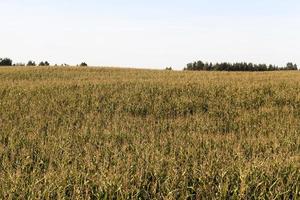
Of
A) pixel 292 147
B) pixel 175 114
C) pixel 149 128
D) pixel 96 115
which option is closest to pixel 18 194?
pixel 292 147

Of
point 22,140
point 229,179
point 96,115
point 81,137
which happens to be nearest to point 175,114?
point 96,115

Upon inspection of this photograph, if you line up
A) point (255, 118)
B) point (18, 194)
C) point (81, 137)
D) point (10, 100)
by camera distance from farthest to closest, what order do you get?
point (10, 100) → point (255, 118) → point (81, 137) → point (18, 194)

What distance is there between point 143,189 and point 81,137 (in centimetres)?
→ 486

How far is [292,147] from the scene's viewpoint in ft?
32.4

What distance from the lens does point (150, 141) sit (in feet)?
34.0

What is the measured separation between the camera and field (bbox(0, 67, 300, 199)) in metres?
6.16

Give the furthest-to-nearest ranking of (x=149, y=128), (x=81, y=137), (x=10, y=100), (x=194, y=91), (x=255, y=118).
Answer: (x=194, y=91) → (x=10, y=100) → (x=255, y=118) → (x=149, y=128) → (x=81, y=137)

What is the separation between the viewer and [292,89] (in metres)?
20.7

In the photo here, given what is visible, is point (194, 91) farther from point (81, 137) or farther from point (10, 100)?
point (81, 137)

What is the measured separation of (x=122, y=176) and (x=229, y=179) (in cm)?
140

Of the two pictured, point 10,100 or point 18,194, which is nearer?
point 18,194

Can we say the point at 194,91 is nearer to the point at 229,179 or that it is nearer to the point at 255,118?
the point at 255,118

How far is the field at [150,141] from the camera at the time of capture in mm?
6164

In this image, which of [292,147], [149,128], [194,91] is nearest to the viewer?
[292,147]
